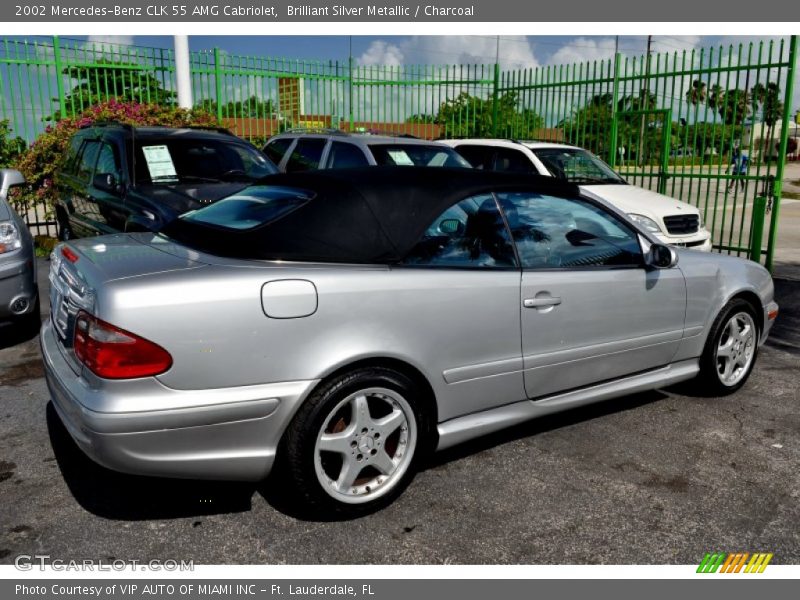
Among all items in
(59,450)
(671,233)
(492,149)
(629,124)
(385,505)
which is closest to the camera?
(385,505)

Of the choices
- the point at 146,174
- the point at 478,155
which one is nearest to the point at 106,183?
the point at 146,174

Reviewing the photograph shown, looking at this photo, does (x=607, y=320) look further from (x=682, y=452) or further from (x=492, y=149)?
(x=492, y=149)

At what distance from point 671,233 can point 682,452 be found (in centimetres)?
499

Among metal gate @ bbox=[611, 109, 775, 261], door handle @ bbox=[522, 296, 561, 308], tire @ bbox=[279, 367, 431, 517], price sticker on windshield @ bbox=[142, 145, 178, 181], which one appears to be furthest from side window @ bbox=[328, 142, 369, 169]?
tire @ bbox=[279, 367, 431, 517]

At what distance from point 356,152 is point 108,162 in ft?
9.27

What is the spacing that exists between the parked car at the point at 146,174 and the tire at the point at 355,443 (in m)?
3.62

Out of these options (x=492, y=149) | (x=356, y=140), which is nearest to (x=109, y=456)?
(x=356, y=140)

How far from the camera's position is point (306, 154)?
30.8ft

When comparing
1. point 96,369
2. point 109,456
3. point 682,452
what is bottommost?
point 682,452

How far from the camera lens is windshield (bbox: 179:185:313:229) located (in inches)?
134

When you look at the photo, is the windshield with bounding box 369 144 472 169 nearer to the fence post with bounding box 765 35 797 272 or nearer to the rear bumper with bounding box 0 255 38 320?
the fence post with bounding box 765 35 797 272

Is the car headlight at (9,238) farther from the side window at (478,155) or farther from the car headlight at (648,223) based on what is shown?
the car headlight at (648,223)

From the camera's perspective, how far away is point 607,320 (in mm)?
3887

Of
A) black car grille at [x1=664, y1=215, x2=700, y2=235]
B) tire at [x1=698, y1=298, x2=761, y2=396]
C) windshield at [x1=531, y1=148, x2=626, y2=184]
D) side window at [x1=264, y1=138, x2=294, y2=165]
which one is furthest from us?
side window at [x1=264, y1=138, x2=294, y2=165]
